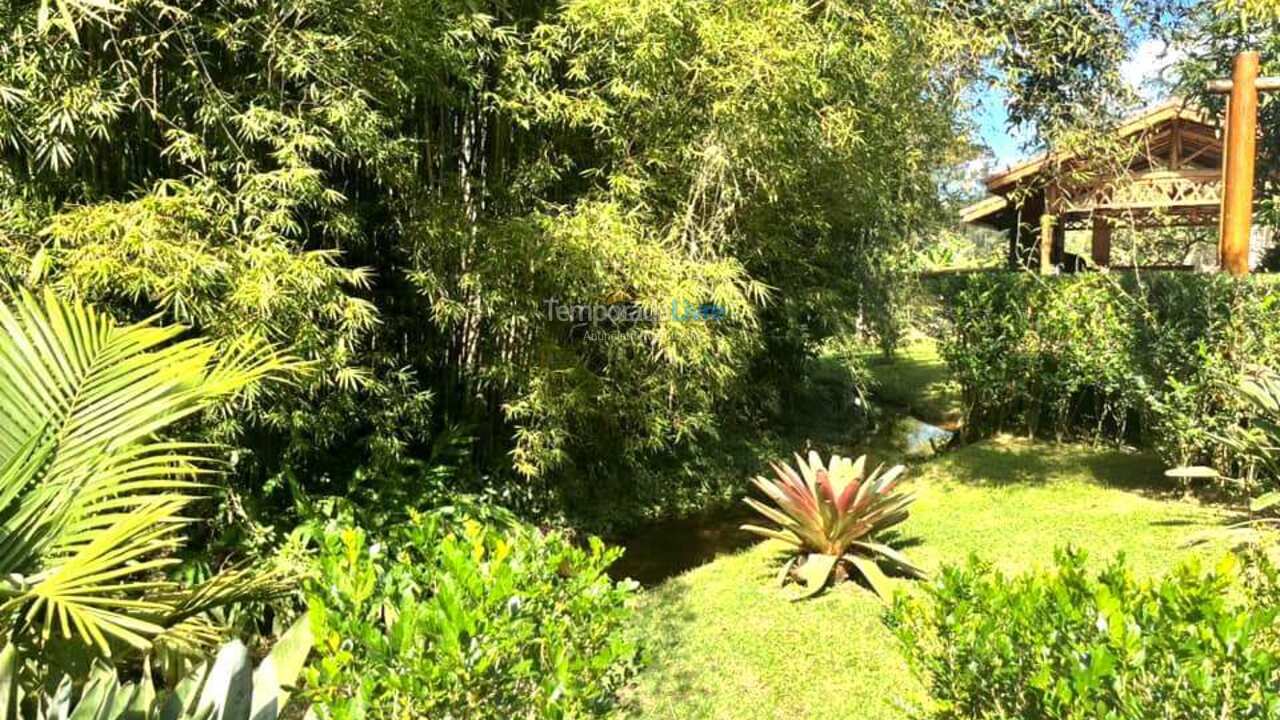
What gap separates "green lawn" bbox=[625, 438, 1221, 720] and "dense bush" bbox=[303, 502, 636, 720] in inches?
24.0

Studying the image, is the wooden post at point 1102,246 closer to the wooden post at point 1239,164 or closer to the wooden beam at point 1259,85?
the wooden post at point 1239,164

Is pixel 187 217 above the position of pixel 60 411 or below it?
above

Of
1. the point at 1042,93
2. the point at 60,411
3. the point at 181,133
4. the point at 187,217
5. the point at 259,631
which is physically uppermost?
the point at 1042,93

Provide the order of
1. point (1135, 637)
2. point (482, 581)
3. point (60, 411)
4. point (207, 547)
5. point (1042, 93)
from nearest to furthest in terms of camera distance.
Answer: point (1135, 637)
point (482, 581)
point (60, 411)
point (207, 547)
point (1042, 93)

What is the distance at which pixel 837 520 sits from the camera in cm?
358

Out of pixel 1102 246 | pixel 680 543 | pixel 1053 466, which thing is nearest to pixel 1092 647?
pixel 680 543

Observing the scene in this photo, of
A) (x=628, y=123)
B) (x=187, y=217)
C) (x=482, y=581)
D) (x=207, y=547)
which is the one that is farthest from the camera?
(x=628, y=123)

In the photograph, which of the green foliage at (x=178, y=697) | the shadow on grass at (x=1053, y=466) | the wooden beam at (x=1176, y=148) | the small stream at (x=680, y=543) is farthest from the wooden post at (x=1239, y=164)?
the green foliage at (x=178, y=697)

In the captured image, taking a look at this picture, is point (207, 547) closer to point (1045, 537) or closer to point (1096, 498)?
point (1045, 537)

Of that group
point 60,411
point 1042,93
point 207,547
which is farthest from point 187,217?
point 1042,93

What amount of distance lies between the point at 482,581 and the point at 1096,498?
4077 millimetres

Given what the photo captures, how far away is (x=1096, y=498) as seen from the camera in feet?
14.4

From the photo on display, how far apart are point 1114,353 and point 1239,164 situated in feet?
4.35

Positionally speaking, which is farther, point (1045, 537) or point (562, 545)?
point (1045, 537)
